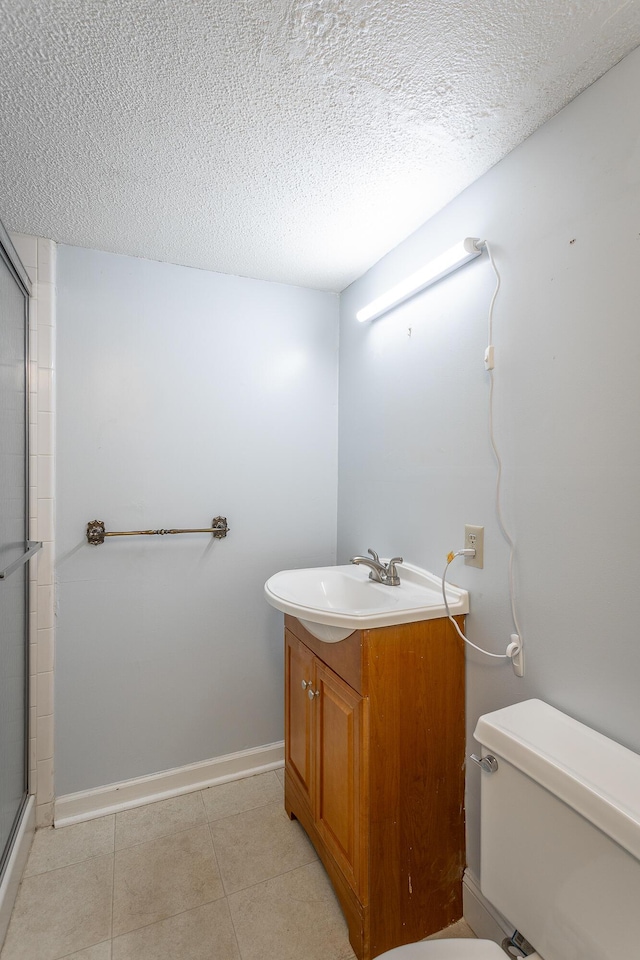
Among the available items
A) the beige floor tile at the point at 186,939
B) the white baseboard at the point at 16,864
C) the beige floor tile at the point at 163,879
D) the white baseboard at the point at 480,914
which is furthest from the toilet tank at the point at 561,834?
the white baseboard at the point at 16,864

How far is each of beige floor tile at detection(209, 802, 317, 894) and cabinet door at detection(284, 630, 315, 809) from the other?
0.61 ft

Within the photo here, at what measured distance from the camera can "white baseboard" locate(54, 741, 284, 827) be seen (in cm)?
180

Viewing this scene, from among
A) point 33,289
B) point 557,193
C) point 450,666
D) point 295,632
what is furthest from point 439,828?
point 33,289

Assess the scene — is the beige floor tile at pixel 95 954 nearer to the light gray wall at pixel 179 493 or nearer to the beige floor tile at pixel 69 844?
the beige floor tile at pixel 69 844

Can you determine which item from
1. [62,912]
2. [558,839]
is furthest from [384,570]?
[62,912]

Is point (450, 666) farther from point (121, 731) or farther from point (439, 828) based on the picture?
point (121, 731)

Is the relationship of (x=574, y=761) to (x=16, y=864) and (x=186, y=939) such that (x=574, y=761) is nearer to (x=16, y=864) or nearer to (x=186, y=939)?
(x=186, y=939)

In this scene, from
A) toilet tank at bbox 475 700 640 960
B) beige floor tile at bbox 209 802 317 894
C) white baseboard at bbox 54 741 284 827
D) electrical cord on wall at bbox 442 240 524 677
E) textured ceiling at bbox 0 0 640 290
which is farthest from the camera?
white baseboard at bbox 54 741 284 827

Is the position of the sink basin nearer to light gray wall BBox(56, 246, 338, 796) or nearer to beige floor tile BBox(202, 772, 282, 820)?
light gray wall BBox(56, 246, 338, 796)

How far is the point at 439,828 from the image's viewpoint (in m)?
1.34

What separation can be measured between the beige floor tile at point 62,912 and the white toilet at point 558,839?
3.17 feet

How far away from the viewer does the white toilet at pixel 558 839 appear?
0.76 m

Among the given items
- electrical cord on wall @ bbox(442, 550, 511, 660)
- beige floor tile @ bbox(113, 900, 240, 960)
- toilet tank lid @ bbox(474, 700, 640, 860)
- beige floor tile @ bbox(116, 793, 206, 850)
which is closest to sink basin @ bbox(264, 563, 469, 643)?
electrical cord on wall @ bbox(442, 550, 511, 660)

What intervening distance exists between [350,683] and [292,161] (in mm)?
1505
